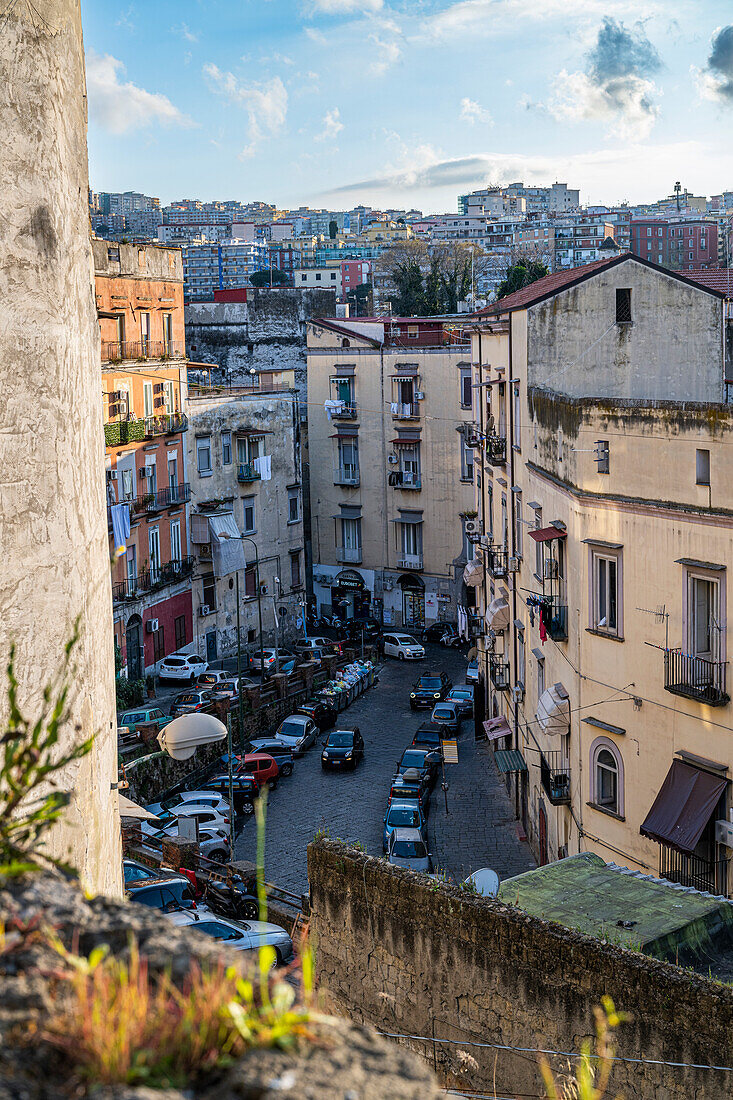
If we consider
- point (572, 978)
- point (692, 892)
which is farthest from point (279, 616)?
point (572, 978)

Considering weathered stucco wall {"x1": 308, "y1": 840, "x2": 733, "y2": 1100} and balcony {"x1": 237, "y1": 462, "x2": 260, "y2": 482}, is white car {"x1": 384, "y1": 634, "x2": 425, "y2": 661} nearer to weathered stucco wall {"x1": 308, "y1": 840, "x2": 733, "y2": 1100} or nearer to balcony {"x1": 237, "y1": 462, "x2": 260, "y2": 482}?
→ balcony {"x1": 237, "y1": 462, "x2": 260, "y2": 482}

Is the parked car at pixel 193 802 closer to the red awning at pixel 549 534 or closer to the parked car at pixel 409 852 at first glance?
the parked car at pixel 409 852

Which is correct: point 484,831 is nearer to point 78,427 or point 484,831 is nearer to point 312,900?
point 312,900

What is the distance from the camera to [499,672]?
4144cm

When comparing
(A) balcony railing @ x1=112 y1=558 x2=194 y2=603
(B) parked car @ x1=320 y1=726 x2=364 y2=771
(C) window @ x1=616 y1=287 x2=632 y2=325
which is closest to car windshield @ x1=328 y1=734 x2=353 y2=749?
(B) parked car @ x1=320 y1=726 x2=364 y2=771

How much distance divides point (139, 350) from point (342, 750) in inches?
788

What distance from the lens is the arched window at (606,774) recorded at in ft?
80.3

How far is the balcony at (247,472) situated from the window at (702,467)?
40281mm

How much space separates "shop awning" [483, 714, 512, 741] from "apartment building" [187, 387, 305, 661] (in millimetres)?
19326

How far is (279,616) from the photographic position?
63.5 meters

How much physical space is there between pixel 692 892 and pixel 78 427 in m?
12.7

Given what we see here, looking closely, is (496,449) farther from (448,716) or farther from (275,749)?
(275,749)

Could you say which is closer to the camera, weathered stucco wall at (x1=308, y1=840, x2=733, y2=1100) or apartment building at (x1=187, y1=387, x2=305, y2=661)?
weathered stucco wall at (x1=308, y1=840, x2=733, y2=1100)

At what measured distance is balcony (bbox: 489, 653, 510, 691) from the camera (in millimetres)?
39938
